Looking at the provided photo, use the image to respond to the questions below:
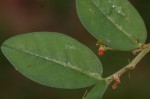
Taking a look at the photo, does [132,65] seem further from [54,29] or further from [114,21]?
[54,29]

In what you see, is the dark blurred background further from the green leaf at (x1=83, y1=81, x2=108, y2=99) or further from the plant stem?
the green leaf at (x1=83, y1=81, x2=108, y2=99)

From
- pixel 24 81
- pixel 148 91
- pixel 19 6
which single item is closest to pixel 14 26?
pixel 19 6

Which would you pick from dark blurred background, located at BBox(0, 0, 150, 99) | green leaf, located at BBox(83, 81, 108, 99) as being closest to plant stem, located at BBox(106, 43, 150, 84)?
green leaf, located at BBox(83, 81, 108, 99)

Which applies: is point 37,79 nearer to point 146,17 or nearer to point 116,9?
point 116,9

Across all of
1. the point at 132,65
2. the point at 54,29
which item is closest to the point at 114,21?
the point at 132,65

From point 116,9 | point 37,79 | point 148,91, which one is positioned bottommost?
point 148,91
